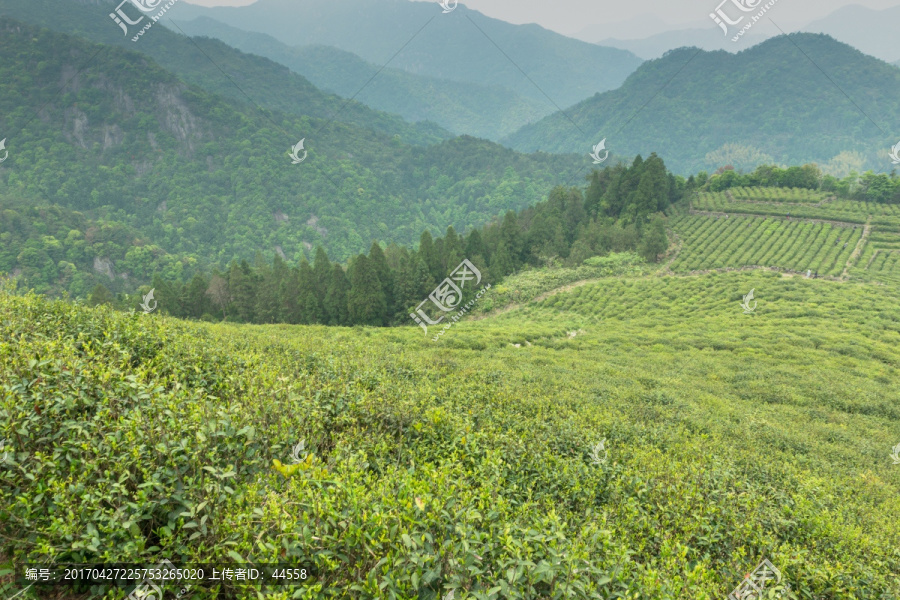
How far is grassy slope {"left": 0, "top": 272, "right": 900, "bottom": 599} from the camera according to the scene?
11.7ft

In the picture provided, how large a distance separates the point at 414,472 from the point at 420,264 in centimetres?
3578

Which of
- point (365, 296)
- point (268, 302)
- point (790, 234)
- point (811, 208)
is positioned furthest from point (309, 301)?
point (811, 208)

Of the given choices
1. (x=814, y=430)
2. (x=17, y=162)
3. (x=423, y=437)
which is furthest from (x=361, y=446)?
(x=17, y=162)

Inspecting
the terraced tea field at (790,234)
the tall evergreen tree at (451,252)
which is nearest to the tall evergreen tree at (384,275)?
the tall evergreen tree at (451,252)

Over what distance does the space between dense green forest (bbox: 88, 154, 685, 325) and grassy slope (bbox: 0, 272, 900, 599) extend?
26829mm

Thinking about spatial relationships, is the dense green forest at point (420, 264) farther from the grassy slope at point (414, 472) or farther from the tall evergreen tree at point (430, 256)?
the grassy slope at point (414, 472)

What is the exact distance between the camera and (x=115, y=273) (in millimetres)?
75812

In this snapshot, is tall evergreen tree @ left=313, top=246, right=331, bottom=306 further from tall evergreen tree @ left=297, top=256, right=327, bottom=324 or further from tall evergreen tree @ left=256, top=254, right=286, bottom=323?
tall evergreen tree @ left=256, top=254, right=286, bottom=323

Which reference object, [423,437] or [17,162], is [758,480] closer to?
[423,437]

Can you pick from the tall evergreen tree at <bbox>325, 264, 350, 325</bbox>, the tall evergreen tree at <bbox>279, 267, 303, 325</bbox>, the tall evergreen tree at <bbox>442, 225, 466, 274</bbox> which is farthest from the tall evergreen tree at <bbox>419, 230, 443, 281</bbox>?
the tall evergreen tree at <bbox>279, 267, 303, 325</bbox>

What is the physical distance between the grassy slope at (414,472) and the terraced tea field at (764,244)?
107ft

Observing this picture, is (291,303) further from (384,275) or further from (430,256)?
(430,256)

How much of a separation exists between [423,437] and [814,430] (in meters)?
11.9

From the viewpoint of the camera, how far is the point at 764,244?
44.9m
